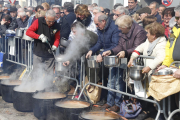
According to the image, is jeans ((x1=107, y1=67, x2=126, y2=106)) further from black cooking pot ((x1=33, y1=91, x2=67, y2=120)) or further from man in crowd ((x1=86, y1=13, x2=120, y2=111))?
black cooking pot ((x1=33, y1=91, x2=67, y2=120))

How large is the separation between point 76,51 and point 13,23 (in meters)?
4.39

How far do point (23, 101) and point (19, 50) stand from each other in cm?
355

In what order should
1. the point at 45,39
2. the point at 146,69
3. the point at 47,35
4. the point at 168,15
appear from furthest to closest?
the point at 47,35 < the point at 45,39 < the point at 168,15 < the point at 146,69

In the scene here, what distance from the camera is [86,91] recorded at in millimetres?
6430

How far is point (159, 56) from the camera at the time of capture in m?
4.48

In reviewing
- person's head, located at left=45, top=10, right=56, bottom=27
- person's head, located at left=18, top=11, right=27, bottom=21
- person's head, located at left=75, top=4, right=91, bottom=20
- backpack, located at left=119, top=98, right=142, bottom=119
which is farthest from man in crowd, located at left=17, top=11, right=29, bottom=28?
backpack, located at left=119, top=98, right=142, bottom=119

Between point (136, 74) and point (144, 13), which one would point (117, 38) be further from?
point (144, 13)

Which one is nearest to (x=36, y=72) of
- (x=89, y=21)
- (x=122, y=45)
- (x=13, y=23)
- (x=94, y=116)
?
(x=89, y=21)

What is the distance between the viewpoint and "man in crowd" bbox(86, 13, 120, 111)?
5.74 meters

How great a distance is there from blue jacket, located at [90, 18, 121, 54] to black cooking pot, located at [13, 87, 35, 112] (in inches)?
63.3

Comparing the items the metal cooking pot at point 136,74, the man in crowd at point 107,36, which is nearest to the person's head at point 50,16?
the man in crowd at point 107,36

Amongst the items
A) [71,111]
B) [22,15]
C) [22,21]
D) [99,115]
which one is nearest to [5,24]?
[22,21]

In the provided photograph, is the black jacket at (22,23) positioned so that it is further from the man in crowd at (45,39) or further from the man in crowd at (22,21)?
the man in crowd at (45,39)

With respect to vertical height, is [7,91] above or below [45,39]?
below
